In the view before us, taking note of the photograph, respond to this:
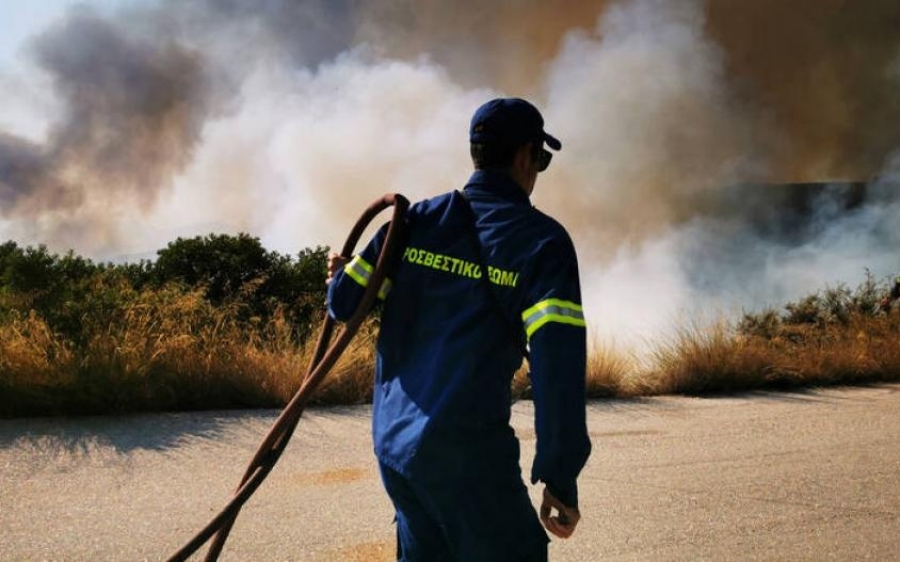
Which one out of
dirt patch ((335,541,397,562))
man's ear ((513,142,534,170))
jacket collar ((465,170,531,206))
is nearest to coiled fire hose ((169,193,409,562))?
jacket collar ((465,170,531,206))

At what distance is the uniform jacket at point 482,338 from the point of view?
1.86m

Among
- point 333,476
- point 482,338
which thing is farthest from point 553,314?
point 333,476

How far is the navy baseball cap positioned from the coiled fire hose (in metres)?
0.28

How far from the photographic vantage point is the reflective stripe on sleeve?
2.17 m

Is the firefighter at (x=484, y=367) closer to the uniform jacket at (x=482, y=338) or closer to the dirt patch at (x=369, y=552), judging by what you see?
the uniform jacket at (x=482, y=338)

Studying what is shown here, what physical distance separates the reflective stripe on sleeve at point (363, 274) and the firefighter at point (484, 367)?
0.18 feet

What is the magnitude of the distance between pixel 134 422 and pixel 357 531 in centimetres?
226

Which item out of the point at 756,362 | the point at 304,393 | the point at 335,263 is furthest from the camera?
the point at 756,362

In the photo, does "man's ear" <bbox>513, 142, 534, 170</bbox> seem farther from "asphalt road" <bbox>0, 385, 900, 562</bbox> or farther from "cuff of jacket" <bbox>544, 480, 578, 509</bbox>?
"asphalt road" <bbox>0, 385, 900, 562</bbox>

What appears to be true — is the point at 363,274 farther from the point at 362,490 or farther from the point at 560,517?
the point at 362,490

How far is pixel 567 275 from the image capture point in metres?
1.92

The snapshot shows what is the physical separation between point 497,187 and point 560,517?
802mm

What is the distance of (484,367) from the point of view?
6.37 ft

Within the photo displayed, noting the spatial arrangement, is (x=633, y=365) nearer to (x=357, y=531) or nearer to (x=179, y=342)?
(x=179, y=342)
